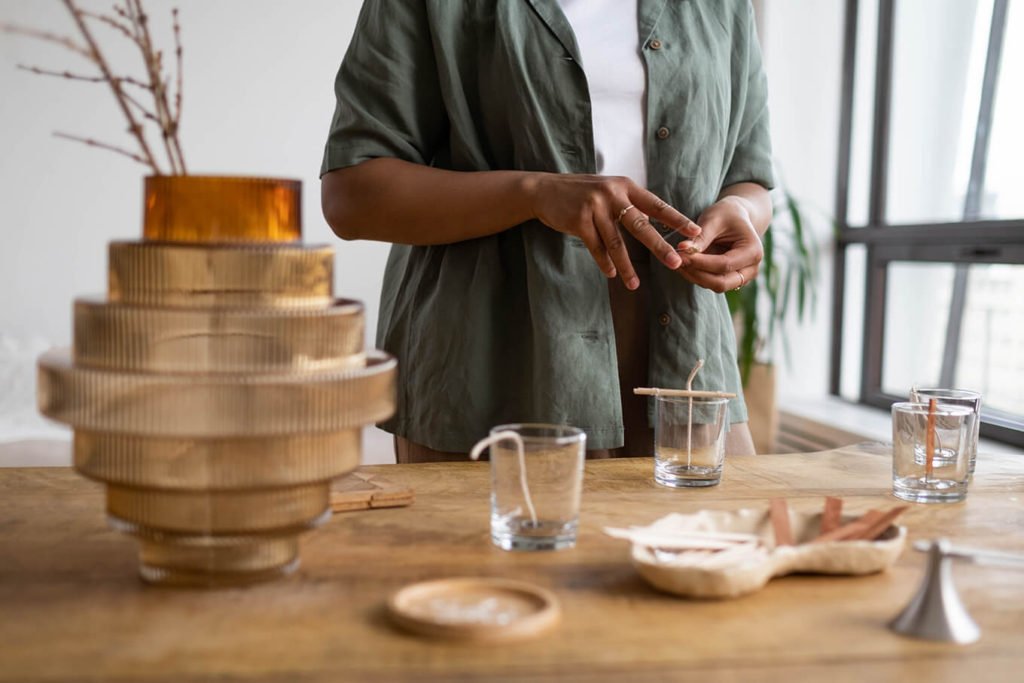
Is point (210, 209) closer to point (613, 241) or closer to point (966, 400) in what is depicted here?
point (613, 241)

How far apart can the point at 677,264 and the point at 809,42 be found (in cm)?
285

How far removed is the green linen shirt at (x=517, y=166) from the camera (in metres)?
1.34

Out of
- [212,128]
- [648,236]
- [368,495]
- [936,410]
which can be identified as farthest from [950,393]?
[212,128]

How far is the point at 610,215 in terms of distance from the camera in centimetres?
112

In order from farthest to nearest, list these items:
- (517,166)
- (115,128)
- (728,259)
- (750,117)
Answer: (115,128) → (750,117) → (517,166) → (728,259)

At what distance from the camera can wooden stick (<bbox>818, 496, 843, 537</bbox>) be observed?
82 cm

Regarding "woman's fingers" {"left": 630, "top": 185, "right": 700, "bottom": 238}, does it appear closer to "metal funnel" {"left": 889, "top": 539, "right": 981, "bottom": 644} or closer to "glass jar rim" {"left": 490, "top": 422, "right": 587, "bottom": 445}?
"glass jar rim" {"left": 490, "top": 422, "right": 587, "bottom": 445}

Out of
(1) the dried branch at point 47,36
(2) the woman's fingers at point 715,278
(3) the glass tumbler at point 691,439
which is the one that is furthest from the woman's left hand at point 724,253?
(1) the dried branch at point 47,36

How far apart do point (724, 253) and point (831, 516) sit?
0.54m

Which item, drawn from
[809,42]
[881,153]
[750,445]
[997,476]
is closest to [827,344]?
[881,153]

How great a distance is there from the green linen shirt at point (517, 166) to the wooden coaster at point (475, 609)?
25.8 inches

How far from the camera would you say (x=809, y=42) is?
3674 millimetres

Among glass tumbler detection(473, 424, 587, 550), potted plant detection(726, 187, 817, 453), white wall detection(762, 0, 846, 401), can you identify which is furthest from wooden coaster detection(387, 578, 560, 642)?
white wall detection(762, 0, 846, 401)

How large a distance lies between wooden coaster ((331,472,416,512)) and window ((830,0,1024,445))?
2.30m
